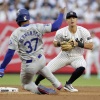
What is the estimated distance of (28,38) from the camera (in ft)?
29.2

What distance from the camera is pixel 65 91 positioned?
1068 cm

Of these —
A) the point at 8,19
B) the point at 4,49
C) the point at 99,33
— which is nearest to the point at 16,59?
the point at 4,49

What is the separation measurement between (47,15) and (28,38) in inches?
433

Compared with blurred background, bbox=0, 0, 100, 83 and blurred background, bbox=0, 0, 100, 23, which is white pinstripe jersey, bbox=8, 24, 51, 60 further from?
blurred background, bbox=0, 0, 100, 23

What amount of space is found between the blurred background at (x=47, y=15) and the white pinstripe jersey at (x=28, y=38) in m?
9.47

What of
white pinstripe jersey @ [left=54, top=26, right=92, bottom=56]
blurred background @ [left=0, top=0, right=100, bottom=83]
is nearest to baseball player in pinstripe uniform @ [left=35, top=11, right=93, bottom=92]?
white pinstripe jersey @ [left=54, top=26, right=92, bottom=56]

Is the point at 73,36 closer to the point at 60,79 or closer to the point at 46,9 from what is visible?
the point at 60,79

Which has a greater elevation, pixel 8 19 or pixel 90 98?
pixel 8 19

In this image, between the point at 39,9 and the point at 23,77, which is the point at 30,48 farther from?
the point at 39,9

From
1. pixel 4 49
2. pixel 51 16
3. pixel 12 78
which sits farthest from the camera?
pixel 51 16

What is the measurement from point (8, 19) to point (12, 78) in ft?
10.6

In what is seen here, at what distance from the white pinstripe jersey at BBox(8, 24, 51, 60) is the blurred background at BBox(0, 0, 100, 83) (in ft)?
31.1

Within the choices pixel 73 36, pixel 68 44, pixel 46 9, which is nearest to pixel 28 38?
pixel 68 44

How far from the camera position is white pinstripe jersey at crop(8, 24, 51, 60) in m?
8.88
